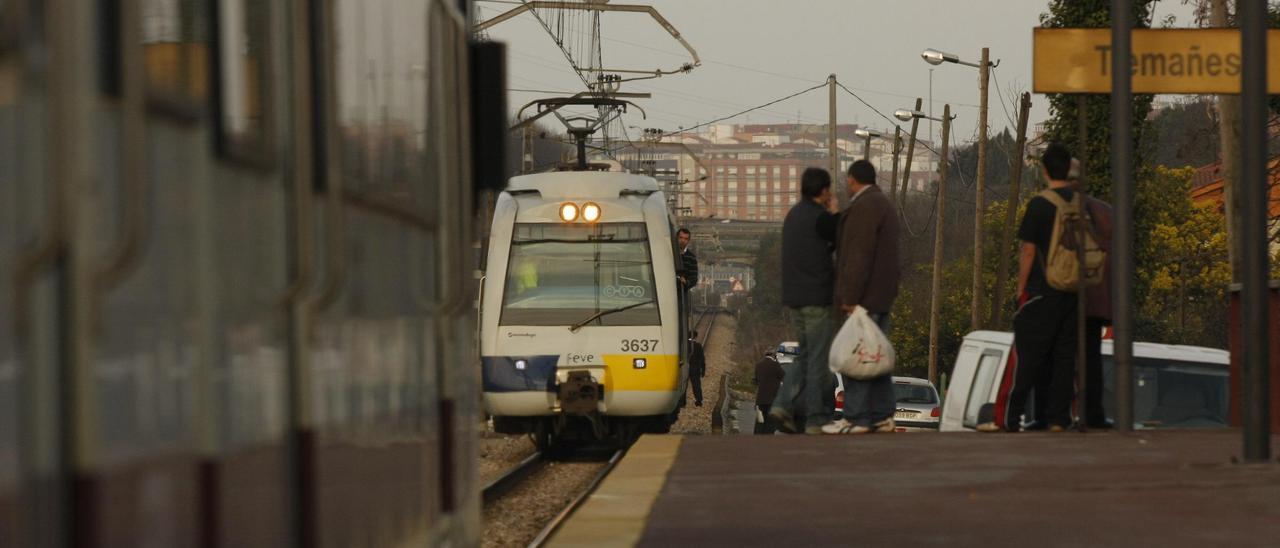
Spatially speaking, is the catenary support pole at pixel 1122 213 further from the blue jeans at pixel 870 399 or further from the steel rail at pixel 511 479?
the steel rail at pixel 511 479

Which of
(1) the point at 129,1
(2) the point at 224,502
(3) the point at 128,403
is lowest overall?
(2) the point at 224,502

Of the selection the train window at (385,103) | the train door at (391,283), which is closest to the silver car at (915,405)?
the train door at (391,283)

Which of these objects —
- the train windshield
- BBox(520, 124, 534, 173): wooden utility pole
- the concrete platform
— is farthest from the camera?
BBox(520, 124, 534, 173): wooden utility pole

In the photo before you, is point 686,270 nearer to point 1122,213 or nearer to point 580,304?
point 580,304

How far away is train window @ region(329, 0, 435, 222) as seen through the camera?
119 inches

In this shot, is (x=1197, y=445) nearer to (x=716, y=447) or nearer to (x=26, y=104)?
(x=716, y=447)

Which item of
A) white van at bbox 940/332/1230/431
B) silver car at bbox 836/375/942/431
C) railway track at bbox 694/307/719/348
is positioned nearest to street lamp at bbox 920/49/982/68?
silver car at bbox 836/375/942/431

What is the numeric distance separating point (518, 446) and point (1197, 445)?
1495 cm

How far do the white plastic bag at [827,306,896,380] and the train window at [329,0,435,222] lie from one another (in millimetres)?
6270

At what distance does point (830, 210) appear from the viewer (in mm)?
11445

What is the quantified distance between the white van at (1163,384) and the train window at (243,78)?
9602 millimetres

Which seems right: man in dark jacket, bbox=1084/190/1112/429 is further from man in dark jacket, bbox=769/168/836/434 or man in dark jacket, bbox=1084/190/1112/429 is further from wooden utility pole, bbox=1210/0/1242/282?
wooden utility pole, bbox=1210/0/1242/282

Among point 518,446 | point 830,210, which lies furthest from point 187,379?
point 518,446

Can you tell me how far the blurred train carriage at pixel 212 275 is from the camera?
172cm
